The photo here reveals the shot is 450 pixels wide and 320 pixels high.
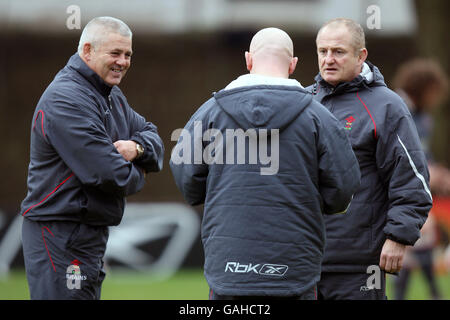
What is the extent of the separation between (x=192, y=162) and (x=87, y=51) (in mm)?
1005

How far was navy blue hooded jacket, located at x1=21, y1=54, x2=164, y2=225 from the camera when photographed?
3836 mm

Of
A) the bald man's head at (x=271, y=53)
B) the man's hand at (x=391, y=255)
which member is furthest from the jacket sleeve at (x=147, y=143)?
the man's hand at (x=391, y=255)

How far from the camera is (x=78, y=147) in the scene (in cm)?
382

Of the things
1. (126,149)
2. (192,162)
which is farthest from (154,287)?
(192,162)

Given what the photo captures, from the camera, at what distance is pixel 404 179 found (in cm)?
397

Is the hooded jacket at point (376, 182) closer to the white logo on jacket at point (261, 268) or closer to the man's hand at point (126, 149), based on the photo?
the white logo on jacket at point (261, 268)

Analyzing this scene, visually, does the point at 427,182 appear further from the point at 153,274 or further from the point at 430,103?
the point at 153,274

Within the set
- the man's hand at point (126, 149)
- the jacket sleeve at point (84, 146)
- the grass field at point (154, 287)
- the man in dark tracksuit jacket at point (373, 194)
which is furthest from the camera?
the grass field at point (154, 287)

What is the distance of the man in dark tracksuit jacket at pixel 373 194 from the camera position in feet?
12.9

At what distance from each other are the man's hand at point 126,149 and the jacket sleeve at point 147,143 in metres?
0.10

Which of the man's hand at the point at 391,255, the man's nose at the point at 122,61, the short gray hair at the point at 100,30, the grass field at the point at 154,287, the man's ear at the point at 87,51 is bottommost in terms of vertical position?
the grass field at the point at 154,287

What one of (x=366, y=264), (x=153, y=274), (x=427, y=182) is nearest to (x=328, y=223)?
(x=366, y=264)

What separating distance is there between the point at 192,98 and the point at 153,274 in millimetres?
2617

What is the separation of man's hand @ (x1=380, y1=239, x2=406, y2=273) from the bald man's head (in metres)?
1.10
